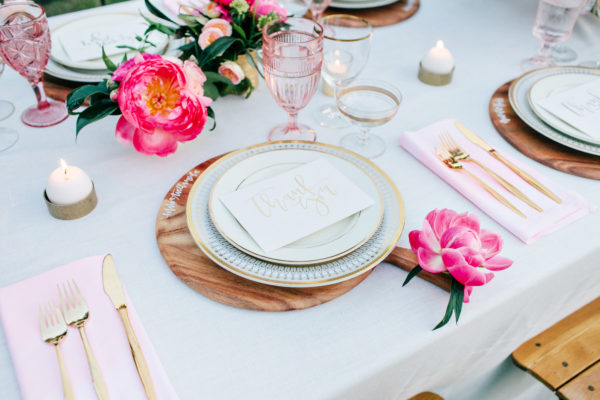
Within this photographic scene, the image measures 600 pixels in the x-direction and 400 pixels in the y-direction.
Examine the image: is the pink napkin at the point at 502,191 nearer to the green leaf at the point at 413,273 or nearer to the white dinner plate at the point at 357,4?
the green leaf at the point at 413,273

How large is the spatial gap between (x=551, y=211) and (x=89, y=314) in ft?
2.14

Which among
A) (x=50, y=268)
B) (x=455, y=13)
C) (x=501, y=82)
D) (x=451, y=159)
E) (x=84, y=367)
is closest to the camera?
(x=84, y=367)

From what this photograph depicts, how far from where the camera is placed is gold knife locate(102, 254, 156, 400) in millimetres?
513

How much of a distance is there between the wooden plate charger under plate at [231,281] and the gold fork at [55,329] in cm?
14

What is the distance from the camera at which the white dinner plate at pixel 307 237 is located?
0.61m

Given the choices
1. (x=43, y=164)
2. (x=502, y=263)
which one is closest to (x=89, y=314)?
(x=43, y=164)

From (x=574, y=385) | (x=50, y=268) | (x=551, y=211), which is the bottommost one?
(x=574, y=385)

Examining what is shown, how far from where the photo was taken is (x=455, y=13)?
1.28 m

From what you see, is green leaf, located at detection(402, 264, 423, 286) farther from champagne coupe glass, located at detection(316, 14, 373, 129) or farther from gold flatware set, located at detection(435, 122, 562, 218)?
champagne coupe glass, located at detection(316, 14, 373, 129)

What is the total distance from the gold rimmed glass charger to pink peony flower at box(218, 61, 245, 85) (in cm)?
21

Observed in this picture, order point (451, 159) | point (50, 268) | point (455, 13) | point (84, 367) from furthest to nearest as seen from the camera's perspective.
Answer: point (455, 13), point (451, 159), point (50, 268), point (84, 367)

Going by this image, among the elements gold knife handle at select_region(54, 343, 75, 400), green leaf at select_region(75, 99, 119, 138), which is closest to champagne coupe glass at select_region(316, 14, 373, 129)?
green leaf at select_region(75, 99, 119, 138)

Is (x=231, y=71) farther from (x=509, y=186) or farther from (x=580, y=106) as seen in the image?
(x=580, y=106)

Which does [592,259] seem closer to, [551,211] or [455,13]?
[551,211]
